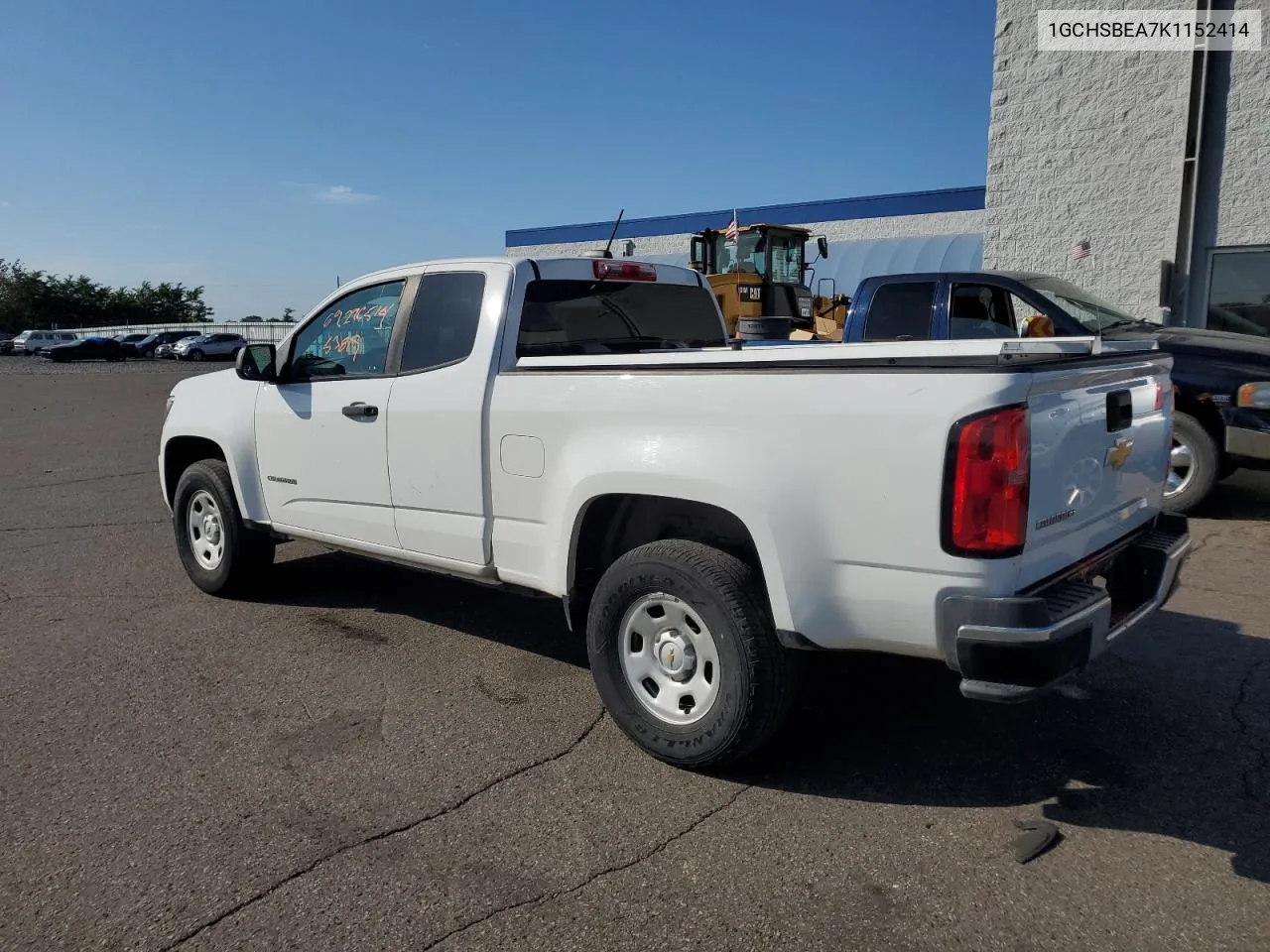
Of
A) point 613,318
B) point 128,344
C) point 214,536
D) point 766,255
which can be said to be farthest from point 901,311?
point 128,344

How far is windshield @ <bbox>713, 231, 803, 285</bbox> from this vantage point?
1881 centimetres

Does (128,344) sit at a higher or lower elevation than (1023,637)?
lower

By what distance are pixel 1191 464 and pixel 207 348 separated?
160 feet

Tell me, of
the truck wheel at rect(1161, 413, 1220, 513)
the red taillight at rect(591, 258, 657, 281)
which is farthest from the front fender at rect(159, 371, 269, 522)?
the truck wheel at rect(1161, 413, 1220, 513)

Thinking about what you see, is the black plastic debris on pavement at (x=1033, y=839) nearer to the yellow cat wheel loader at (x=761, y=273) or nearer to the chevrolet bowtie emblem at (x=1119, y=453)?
the chevrolet bowtie emblem at (x=1119, y=453)

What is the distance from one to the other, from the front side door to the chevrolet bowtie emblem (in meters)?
3.14

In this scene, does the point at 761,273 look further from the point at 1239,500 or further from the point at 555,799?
the point at 555,799

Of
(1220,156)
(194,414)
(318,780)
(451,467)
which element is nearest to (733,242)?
(1220,156)

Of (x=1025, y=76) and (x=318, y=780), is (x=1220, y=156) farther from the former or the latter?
(x=318, y=780)

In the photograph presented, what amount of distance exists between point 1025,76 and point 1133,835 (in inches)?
501

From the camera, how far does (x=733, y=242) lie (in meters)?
19.1

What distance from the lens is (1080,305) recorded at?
27.4 feet

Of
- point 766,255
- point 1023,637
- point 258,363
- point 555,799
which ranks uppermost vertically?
point 766,255

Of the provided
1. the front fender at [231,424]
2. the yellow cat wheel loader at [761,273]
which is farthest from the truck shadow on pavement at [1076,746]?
the yellow cat wheel loader at [761,273]
